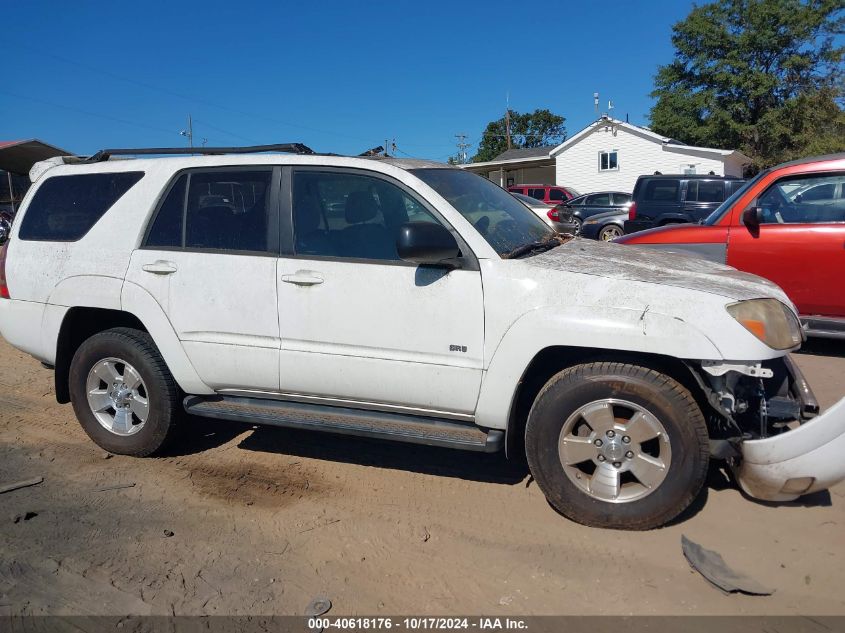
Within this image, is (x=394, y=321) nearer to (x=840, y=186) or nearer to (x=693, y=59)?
(x=840, y=186)

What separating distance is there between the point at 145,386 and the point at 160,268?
0.76m

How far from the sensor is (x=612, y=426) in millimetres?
3205

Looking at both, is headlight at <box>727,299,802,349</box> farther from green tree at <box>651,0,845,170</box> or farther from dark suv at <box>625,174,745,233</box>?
green tree at <box>651,0,845,170</box>

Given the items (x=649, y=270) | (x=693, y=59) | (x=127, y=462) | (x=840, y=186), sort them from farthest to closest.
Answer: (x=693, y=59) < (x=840, y=186) < (x=127, y=462) < (x=649, y=270)

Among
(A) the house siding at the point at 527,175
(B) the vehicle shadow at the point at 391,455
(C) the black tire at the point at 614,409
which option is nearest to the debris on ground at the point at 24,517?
(B) the vehicle shadow at the point at 391,455

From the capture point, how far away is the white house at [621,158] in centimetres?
3091

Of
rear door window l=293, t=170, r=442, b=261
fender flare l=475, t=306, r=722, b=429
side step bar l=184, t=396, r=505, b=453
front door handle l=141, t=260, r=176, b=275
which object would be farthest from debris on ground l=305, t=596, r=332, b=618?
front door handle l=141, t=260, r=176, b=275

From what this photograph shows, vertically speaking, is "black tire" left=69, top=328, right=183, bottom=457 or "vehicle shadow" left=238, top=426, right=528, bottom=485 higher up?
"black tire" left=69, top=328, right=183, bottom=457

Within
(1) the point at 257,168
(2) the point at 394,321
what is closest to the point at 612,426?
(2) the point at 394,321

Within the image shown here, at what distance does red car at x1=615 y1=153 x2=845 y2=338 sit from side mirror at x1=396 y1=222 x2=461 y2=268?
10.5 ft

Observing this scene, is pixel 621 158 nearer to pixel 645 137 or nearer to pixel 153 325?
pixel 645 137

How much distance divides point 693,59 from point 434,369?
40.8m

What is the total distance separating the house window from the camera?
3384 centimetres

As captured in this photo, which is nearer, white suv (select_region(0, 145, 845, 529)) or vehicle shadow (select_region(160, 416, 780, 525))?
white suv (select_region(0, 145, 845, 529))
